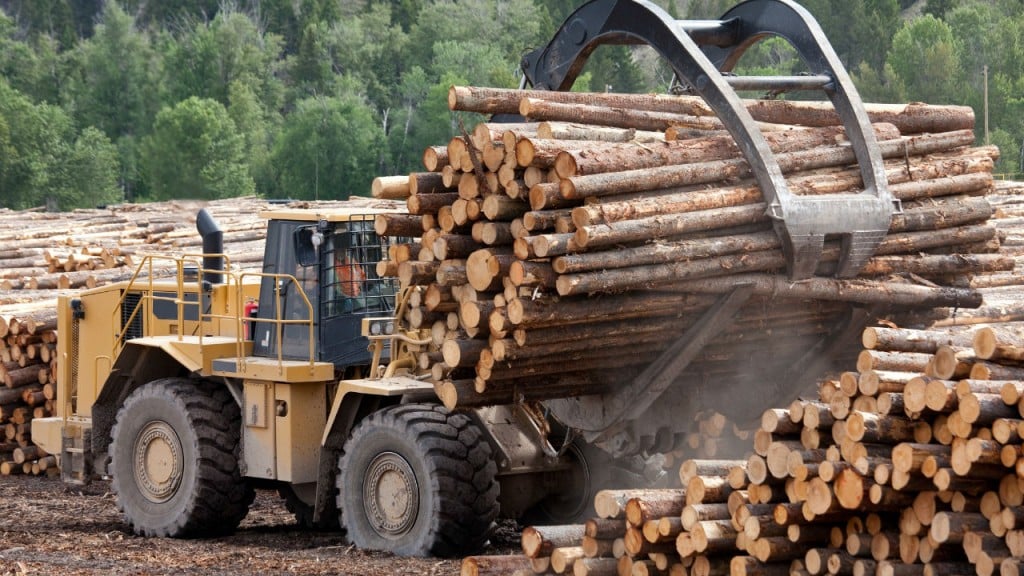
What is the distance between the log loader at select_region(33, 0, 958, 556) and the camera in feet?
36.4

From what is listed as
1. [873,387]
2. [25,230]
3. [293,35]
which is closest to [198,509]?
[873,387]

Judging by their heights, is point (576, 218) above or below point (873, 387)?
above

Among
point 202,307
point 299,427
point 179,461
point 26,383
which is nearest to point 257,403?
point 299,427

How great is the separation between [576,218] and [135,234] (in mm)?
18721

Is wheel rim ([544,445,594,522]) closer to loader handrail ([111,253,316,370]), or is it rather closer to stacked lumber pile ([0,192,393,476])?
loader handrail ([111,253,316,370])

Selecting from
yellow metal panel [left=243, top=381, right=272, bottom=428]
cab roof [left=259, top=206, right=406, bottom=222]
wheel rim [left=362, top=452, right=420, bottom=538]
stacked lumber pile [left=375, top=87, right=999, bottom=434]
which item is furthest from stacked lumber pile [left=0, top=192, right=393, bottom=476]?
stacked lumber pile [left=375, top=87, right=999, bottom=434]

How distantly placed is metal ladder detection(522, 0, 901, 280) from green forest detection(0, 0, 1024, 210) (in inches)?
1585

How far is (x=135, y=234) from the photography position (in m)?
27.5

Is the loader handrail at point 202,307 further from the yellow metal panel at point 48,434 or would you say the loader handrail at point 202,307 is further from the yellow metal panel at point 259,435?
the yellow metal panel at point 48,434

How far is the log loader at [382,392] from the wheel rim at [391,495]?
0.05 ft

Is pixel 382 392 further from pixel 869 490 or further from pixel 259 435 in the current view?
pixel 869 490

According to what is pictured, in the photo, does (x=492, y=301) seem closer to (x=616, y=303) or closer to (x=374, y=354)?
(x=616, y=303)

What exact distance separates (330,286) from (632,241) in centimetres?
366

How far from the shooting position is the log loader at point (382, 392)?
11094 mm
